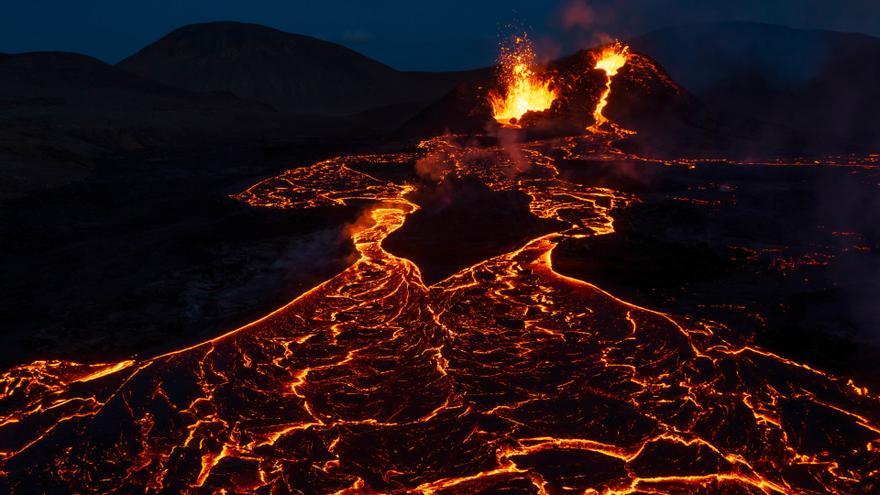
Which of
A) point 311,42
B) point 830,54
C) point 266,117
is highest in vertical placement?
point 311,42

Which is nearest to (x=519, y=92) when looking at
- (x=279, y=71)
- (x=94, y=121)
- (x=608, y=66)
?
(x=608, y=66)

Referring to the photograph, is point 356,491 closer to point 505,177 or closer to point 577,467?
point 577,467

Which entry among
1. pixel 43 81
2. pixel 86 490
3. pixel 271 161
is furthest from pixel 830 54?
pixel 43 81

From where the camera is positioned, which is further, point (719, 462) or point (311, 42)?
point (311, 42)

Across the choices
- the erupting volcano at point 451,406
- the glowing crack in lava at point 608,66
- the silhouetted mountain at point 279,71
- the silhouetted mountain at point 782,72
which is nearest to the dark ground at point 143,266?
the erupting volcano at point 451,406

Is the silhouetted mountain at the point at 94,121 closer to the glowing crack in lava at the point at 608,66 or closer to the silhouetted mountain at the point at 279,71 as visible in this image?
the glowing crack in lava at the point at 608,66

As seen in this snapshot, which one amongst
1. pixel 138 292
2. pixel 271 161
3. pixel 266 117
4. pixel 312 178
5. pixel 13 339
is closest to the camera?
pixel 13 339
